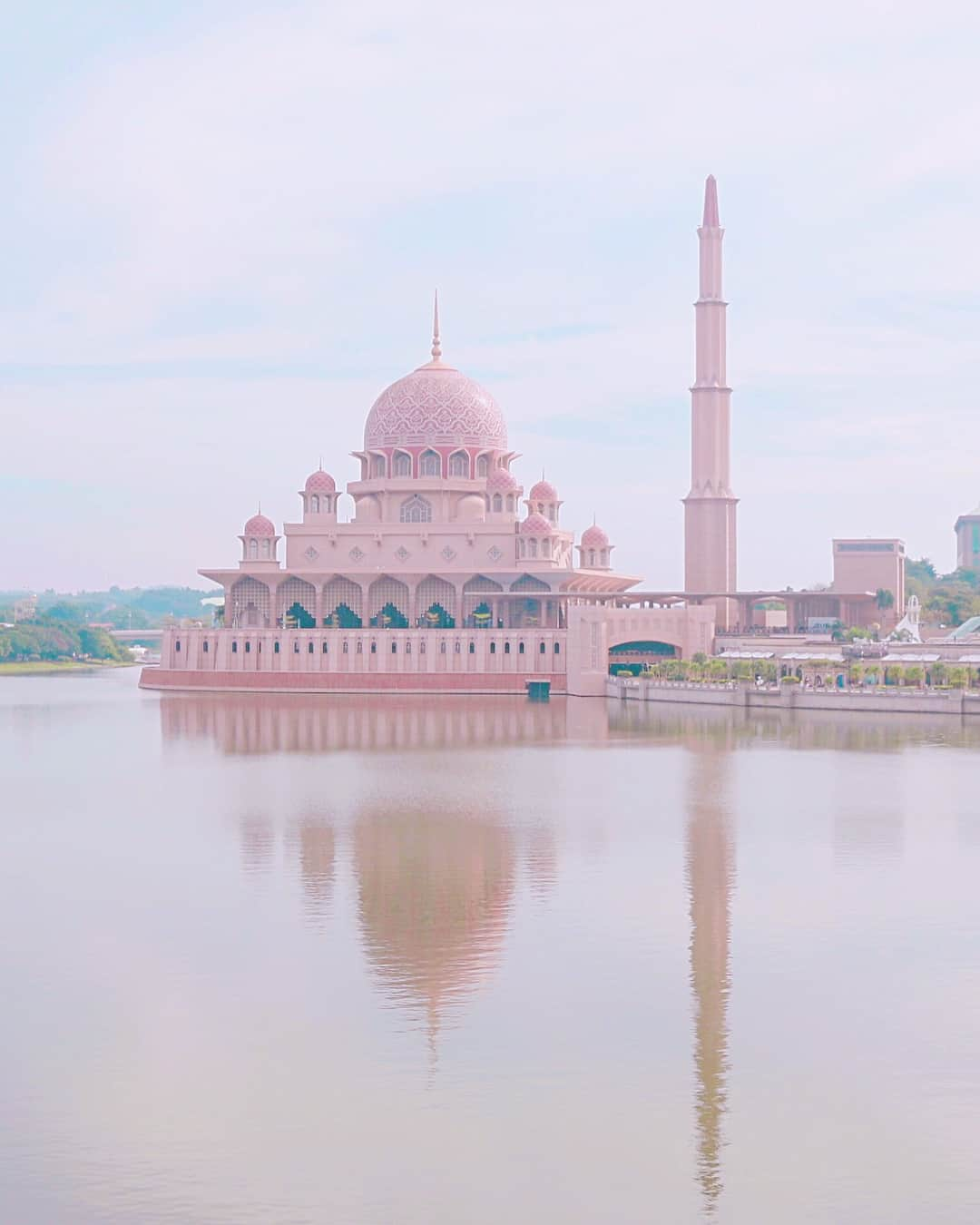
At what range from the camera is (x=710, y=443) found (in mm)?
71250

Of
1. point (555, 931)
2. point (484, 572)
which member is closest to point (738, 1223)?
point (555, 931)

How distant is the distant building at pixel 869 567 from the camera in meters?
76.2

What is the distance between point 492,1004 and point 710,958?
3222 mm

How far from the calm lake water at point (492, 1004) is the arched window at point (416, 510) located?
37983 millimetres

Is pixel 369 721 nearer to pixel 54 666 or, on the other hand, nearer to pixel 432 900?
pixel 432 900

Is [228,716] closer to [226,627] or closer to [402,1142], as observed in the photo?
[226,627]

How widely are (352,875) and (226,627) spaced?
46533mm

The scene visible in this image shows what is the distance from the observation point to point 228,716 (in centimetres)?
5609

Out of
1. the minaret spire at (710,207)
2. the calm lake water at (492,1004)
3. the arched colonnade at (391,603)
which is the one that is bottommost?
the calm lake water at (492,1004)

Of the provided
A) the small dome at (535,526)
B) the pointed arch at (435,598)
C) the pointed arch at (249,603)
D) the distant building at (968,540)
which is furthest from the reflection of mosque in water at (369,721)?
the distant building at (968,540)

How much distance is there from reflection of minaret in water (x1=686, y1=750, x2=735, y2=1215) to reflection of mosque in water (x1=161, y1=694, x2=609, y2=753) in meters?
12.7

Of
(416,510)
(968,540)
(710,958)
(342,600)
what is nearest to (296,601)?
(342,600)

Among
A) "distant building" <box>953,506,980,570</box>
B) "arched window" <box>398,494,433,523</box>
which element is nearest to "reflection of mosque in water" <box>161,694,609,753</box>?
"arched window" <box>398,494,433,523</box>

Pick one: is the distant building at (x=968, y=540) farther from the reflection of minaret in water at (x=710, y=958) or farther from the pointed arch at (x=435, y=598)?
the reflection of minaret in water at (x=710, y=958)
